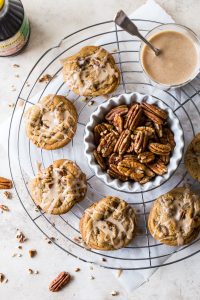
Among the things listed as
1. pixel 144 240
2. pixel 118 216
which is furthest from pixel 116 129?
pixel 144 240

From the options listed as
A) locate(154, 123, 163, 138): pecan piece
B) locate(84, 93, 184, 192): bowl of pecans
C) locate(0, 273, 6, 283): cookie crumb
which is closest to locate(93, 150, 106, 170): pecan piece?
locate(84, 93, 184, 192): bowl of pecans

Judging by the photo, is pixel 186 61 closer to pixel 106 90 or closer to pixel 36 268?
pixel 106 90

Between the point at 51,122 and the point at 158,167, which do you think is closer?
the point at 158,167

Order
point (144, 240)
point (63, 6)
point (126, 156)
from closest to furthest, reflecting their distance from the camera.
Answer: point (126, 156) < point (144, 240) < point (63, 6)

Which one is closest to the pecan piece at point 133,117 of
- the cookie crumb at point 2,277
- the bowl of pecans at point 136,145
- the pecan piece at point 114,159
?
the bowl of pecans at point 136,145

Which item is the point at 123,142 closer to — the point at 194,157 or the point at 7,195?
the point at 194,157

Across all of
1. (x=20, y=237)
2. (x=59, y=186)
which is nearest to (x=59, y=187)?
(x=59, y=186)
